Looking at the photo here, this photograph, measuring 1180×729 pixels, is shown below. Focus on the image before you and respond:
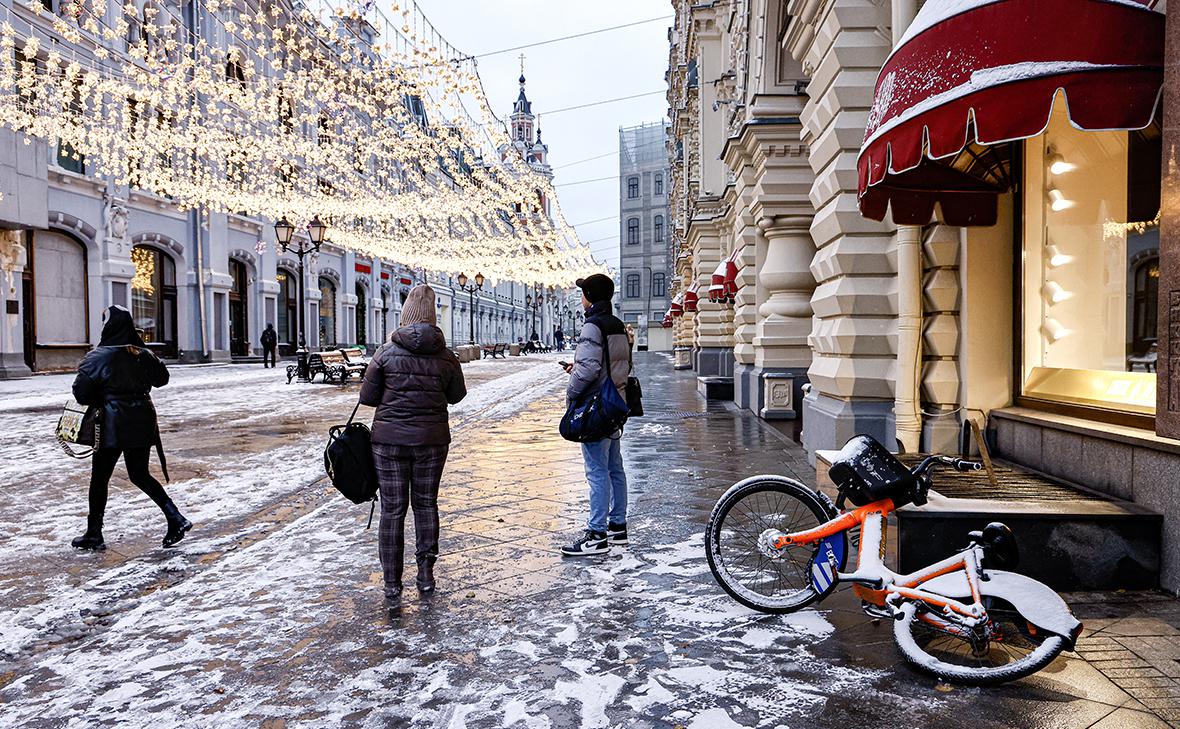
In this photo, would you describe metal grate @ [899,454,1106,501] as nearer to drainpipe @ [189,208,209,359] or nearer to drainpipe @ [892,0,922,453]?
drainpipe @ [892,0,922,453]

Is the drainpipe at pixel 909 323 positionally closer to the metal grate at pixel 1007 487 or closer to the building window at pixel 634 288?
the metal grate at pixel 1007 487

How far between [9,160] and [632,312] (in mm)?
65576

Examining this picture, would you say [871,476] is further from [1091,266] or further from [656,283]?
[656,283]

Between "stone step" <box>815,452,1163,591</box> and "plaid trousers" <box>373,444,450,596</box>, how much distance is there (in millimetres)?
2777

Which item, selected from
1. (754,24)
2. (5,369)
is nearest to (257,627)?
(754,24)

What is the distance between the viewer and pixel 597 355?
5.73m

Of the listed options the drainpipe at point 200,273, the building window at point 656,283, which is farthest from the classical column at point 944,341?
the building window at point 656,283

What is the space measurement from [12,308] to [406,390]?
26.3m

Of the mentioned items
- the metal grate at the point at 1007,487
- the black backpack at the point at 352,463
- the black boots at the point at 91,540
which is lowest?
the black boots at the point at 91,540

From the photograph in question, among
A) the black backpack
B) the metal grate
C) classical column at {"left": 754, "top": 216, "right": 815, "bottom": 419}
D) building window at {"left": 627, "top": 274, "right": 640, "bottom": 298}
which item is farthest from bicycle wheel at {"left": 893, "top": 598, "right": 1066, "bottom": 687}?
building window at {"left": 627, "top": 274, "right": 640, "bottom": 298}

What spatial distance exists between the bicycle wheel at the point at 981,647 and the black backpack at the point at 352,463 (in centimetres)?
305

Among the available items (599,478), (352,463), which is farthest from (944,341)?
(352,463)

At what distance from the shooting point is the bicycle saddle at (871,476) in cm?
411

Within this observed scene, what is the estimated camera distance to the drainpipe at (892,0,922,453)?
281 inches
